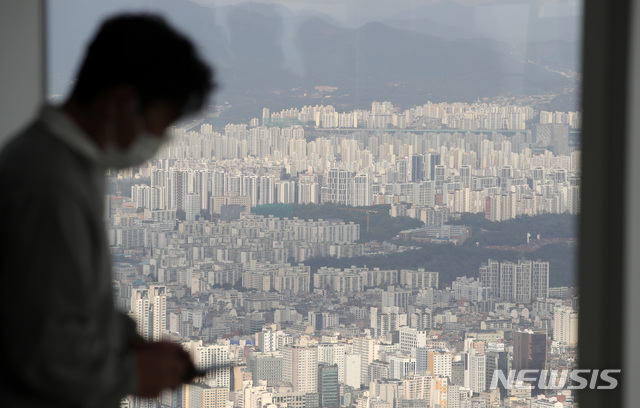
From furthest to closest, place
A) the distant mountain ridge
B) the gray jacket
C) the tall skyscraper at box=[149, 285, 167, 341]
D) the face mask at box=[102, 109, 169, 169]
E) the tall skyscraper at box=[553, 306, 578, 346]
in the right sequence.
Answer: the tall skyscraper at box=[149, 285, 167, 341] → the distant mountain ridge → the tall skyscraper at box=[553, 306, 578, 346] → the face mask at box=[102, 109, 169, 169] → the gray jacket

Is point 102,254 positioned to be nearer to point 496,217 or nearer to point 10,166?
point 10,166

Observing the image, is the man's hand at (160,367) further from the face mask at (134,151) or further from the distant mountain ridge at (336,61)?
the distant mountain ridge at (336,61)

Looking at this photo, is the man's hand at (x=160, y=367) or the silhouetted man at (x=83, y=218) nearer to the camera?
the silhouetted man at (x=83, y=218)

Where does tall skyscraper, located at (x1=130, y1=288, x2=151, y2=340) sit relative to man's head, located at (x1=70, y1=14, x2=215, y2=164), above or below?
below

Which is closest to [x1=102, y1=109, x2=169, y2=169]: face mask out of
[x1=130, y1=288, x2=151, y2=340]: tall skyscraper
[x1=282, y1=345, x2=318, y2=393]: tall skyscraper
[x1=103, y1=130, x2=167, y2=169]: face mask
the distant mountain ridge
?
[x1=103, y1=130, x2=167, y2=169]: face mask

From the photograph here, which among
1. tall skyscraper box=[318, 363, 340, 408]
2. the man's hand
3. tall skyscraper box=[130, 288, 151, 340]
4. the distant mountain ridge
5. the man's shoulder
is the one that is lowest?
tall skyscraper box=[318, 363, 340, 408]

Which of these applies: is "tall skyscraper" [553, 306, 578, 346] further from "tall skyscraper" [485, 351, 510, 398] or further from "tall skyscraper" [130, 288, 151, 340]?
"tall skyscraper" [130, 288, 151, 340]

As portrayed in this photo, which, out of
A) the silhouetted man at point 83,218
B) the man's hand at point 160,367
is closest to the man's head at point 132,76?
the silhouetted man at point 83,218
